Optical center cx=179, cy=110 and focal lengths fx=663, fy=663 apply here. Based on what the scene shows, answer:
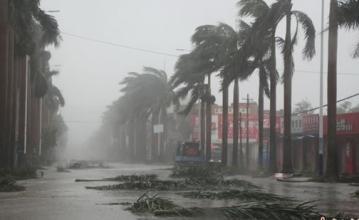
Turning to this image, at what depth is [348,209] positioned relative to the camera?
1603cm

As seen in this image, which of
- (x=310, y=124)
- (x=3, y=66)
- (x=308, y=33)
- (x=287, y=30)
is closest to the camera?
(x=3, y=66)

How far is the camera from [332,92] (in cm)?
3128

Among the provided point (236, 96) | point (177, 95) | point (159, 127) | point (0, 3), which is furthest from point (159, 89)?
point (0, 3)

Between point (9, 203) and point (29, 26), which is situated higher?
point (29, 26)

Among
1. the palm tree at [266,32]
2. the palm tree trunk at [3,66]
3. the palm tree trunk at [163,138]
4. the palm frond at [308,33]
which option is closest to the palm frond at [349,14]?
the palm frond at [308,33]

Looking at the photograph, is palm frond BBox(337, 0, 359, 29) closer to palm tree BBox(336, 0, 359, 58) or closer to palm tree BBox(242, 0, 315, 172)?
palm tree BBox(336, 0, 359, 58)

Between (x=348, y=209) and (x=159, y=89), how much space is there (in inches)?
2706

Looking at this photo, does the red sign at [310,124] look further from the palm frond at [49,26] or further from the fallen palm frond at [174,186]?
the fallen palm frond at [174,186]

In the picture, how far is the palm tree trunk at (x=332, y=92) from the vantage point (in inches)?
1228

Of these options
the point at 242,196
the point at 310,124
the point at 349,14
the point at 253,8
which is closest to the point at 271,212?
the point at 242,196

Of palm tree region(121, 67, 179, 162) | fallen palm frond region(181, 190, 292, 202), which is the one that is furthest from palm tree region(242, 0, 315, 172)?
palm tree region(121, 67, 179, 162)

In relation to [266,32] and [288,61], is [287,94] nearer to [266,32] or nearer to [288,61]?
[288,61]

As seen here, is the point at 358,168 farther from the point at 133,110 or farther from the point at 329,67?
the point at 133,110

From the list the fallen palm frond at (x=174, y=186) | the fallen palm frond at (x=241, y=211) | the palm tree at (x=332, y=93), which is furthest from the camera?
the palm tree at (x=332, y=93)
